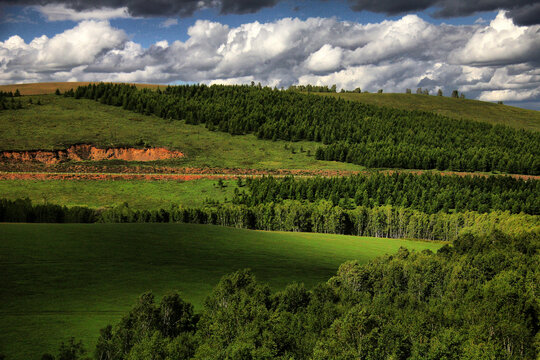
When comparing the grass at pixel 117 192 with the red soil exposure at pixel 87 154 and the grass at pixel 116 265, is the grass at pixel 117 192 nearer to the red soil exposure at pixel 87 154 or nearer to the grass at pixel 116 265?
the red soil exposure at pixel 87 154

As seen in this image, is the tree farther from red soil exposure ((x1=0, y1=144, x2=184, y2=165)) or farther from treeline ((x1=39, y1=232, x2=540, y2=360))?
red soil exposure ((x1=0, y1=144, x2=184, y2=165))

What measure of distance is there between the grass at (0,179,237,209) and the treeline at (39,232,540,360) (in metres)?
78.7

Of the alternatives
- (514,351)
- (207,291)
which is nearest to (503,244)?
(514,351)

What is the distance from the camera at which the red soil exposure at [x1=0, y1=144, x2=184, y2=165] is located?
525ft

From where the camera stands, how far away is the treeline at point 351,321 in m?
39.5

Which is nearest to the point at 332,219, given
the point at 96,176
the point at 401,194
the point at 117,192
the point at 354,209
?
the point at 354,209

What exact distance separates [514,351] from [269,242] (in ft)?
176

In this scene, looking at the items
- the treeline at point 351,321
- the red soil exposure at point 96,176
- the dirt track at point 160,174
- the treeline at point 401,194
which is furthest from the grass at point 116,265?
the dirt track at point 160,174

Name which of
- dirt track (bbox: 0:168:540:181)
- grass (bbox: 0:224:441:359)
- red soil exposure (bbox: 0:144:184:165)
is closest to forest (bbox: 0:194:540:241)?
grass (bbox: 0:224:441:359)

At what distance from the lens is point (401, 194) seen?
140625 mm

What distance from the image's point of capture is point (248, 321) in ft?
145

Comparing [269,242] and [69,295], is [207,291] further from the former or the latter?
[269,242]

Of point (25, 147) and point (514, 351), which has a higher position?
point (25, 147)

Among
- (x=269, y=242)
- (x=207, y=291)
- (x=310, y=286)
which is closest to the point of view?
(x=207, y=291)
